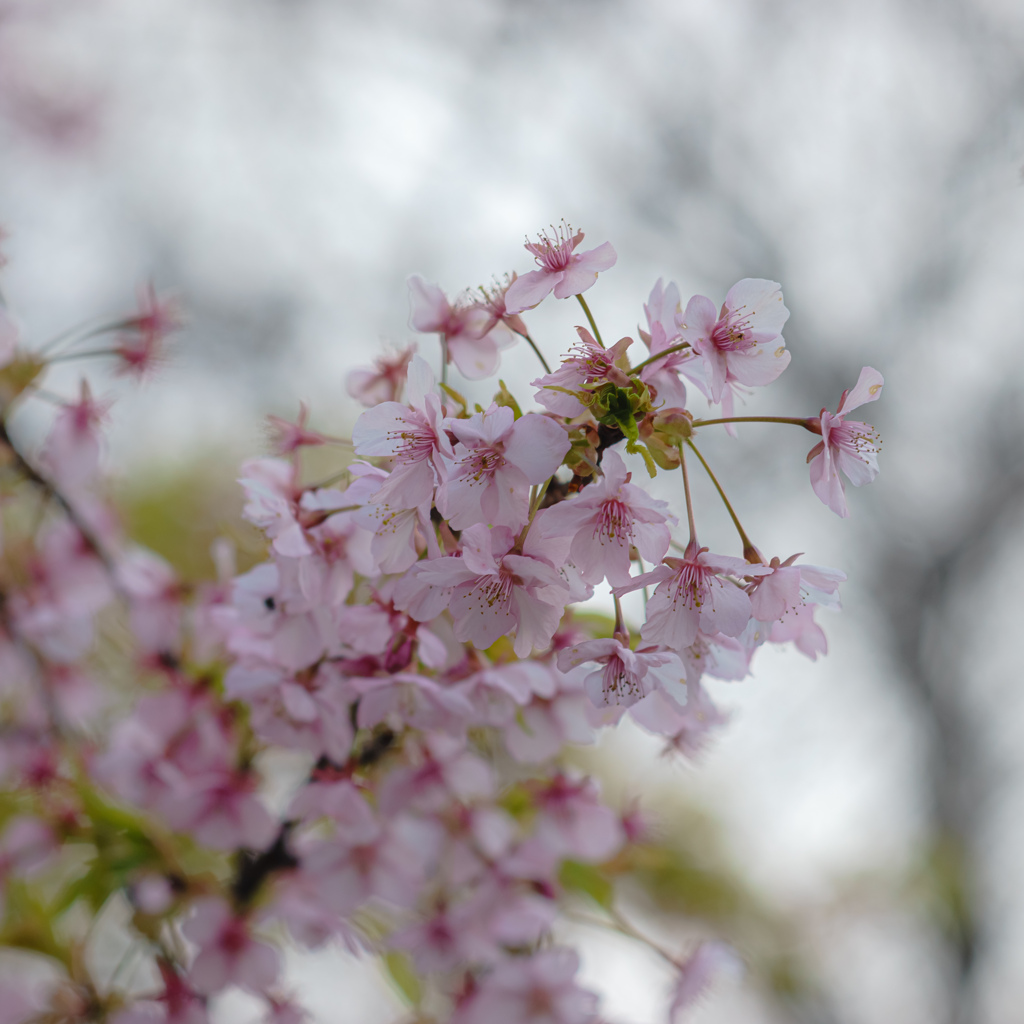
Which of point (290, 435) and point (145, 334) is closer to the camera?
point (290, 435)

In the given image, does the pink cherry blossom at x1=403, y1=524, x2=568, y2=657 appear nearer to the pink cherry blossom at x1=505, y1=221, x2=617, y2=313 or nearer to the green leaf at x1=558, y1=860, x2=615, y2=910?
the pink cherry blossom at x1=505, y1=221, x2=617, y2=313

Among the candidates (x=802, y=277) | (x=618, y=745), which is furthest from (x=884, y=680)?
(x=802, y=277)

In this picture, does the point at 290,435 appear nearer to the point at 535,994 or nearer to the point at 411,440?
the point at 411,440

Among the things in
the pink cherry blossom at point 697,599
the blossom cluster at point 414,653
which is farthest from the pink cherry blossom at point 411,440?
the pink cherry blossom at point 697,599

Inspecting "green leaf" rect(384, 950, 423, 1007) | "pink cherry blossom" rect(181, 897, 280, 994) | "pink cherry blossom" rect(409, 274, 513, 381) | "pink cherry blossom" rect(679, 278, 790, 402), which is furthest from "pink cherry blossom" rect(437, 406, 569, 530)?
"green leaf" rect(384, 950, 423, 1007)

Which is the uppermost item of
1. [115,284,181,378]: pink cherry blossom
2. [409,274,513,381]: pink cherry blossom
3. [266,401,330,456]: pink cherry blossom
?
[115,284,181,378]: pink cherry blossom

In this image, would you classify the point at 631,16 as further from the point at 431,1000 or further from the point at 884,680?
the point at 431,1000

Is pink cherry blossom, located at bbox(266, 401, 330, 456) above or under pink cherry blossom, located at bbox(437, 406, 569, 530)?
above

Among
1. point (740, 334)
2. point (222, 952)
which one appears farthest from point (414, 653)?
point (222, 952)
